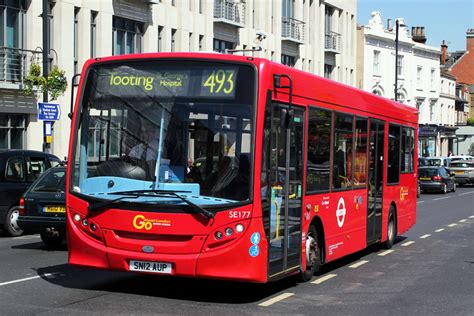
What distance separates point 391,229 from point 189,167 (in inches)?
304

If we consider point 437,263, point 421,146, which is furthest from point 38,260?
point 421,146

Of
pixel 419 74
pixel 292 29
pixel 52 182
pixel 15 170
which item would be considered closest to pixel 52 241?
pixel 52 182

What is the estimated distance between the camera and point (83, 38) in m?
29.3

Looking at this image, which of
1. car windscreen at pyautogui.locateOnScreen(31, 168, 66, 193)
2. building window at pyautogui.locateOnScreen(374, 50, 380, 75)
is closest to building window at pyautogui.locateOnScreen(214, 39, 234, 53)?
building window at pyautogui.locateOnScreen(374, 50, 380, 75)

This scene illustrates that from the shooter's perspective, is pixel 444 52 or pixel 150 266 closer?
pixel 150 266

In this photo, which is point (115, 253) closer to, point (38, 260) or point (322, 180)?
point (322, 180)

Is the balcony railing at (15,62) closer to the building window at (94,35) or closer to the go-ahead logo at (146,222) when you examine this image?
the building window at (94,35)

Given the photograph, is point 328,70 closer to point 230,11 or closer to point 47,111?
point 230,11

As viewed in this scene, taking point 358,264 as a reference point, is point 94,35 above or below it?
above

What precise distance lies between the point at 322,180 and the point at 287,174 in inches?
60.5

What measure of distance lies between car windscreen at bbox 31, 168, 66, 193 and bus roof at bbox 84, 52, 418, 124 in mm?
5449

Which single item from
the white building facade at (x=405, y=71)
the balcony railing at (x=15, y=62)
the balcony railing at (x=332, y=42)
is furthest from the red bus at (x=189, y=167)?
the white building facade at (x=405, y=71)

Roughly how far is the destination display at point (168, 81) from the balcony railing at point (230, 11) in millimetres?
28758

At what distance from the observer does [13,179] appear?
655 inches
